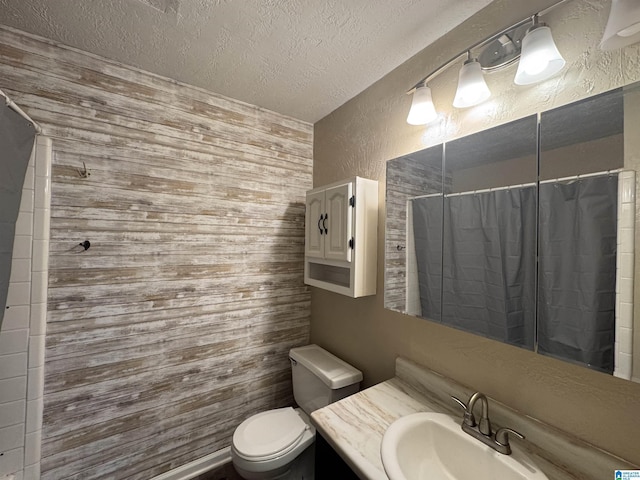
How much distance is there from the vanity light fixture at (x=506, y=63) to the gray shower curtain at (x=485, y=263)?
36cm

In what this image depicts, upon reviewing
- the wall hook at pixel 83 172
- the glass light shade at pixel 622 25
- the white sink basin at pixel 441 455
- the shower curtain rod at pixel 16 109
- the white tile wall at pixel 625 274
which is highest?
the glass light shade at pixel 622 25

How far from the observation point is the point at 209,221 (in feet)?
5.03

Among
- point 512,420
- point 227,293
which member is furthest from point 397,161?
point 227,293

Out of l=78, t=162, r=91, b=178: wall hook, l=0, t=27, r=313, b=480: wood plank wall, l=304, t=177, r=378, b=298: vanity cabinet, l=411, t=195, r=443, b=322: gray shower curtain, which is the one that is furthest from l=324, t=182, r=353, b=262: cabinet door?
l=78, t=162, r=91, b=178: wall hook

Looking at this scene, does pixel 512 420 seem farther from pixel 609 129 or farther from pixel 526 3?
pixel 526 3

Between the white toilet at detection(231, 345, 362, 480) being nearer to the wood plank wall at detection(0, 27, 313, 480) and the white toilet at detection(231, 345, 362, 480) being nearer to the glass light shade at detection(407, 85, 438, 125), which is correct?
the wood plank wall at detection(0, 27, 313, 480)

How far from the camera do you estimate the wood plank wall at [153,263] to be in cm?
118

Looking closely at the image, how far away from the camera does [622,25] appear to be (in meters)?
0.63

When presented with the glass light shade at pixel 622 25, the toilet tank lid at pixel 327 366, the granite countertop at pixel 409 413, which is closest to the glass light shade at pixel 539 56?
the glass light shade at pixel 622 25

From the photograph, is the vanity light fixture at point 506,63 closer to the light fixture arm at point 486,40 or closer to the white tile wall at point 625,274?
the light fixture arm at point 486,40

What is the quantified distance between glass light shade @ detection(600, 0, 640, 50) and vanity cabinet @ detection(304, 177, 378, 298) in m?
0.87

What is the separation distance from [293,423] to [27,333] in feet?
4.22

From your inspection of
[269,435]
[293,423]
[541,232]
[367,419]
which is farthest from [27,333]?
[541,232]

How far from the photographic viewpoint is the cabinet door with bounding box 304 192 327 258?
1513 mm
